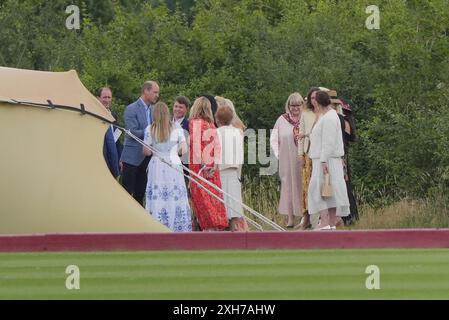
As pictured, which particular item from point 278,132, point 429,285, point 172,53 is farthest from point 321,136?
point 172,53

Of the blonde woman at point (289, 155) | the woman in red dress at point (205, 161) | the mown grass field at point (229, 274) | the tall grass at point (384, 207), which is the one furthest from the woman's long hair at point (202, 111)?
the mown grass field at point (229, 274)

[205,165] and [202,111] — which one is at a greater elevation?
[202,111]

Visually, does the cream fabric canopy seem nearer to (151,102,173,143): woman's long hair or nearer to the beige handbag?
(151,102,173,143): woman's long hair

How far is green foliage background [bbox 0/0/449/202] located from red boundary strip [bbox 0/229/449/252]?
5215 millimetres

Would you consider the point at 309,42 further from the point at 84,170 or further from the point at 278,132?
the point at 84,170

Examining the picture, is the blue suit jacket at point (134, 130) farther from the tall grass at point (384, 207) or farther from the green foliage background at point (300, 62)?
the green foliage background at point (300, 62)

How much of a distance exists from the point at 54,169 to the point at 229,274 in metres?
4.63

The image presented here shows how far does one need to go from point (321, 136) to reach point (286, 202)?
2.10 m

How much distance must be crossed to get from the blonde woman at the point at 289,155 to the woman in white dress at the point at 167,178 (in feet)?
6.03

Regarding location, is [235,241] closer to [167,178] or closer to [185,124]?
[167,178]

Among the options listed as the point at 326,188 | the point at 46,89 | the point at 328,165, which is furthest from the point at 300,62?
the point at 46,89

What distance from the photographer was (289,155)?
20.3 meters

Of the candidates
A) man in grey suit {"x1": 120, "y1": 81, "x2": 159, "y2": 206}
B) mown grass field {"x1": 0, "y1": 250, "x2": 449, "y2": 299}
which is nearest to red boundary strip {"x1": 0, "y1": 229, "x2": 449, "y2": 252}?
mown grass field {"x1": 0, "y1": 250, "x2": 449, "y2": 299}

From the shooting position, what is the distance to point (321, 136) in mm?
18250
